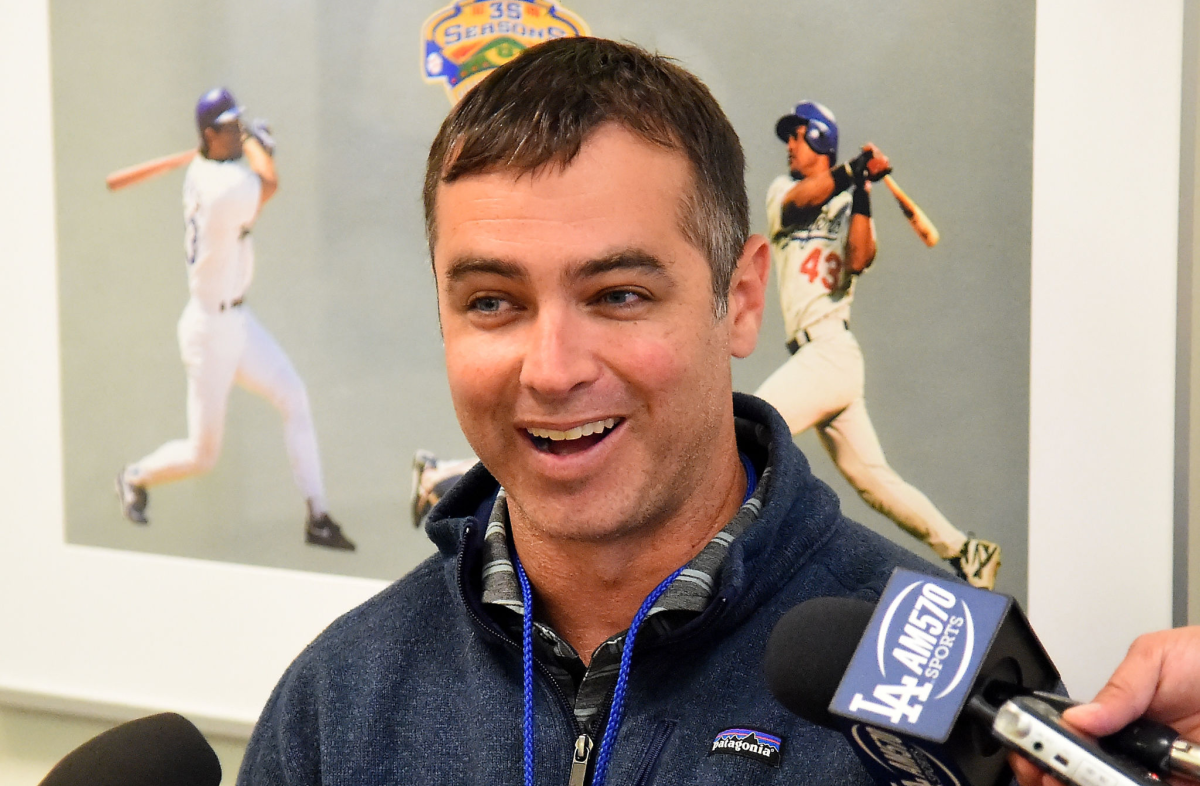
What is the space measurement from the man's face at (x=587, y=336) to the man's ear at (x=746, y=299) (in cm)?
6

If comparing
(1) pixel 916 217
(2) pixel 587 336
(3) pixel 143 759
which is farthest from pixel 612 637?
(1) pixel 916 217

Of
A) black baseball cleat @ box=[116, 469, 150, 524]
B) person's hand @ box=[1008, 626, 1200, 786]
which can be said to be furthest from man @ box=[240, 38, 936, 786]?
black baseball cleat @ box=[116, 469, 150, 524]

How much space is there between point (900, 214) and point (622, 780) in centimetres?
68

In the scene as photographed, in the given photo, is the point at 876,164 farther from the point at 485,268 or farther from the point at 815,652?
the point at 815,652

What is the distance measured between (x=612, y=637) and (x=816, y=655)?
0.31 metres

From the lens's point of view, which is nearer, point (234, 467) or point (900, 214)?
point (900, 214)

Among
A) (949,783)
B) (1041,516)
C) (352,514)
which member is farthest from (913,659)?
(352,514)

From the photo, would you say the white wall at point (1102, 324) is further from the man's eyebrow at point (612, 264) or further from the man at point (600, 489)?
the man's eyebrow at point (612, 264)

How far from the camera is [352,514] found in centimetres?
153

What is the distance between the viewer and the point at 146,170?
1572 mm

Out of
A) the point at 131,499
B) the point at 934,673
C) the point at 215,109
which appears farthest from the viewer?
the point at 131,499

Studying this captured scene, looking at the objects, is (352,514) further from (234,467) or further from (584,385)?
(584,385)

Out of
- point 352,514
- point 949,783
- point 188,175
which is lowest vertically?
point 352,514

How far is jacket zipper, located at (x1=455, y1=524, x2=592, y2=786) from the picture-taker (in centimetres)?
92
